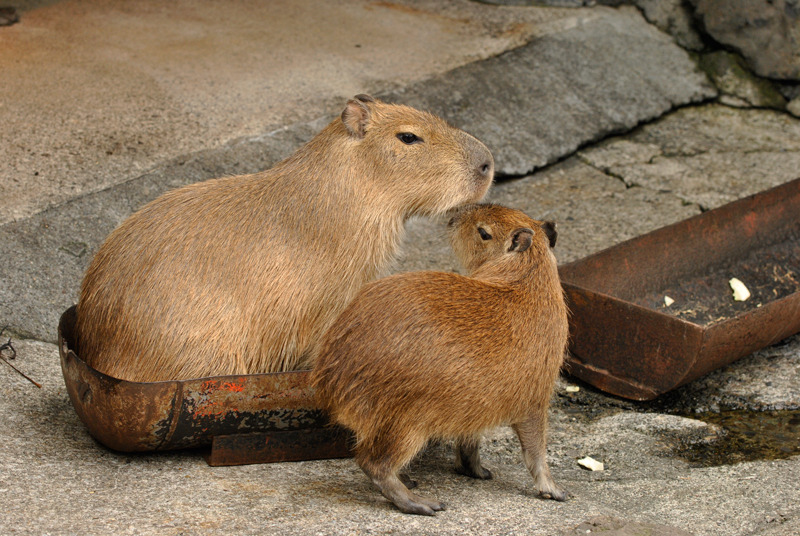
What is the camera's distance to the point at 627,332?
3.76 meters

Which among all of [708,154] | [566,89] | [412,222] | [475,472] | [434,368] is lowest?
[475,472]

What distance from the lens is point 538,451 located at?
2.98 meters

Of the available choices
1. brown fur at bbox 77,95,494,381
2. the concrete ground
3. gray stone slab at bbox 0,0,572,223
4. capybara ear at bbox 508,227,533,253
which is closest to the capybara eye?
brown fur at bbox 77,95,494,381

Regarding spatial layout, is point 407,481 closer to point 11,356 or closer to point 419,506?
point 419,506

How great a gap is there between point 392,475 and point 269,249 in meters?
0.85

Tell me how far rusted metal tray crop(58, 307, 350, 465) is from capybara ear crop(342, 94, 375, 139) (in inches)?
33.9

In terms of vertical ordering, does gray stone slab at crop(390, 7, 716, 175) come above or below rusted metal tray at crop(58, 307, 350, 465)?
above

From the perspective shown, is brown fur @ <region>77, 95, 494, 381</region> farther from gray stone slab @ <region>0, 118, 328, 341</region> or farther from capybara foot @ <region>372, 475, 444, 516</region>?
gray stone slab @ <region>0, 118, 328, 341</region>

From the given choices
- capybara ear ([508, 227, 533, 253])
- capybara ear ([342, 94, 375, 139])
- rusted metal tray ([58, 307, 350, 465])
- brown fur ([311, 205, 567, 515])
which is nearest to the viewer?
brown fur ([311, 205, 567, 515])

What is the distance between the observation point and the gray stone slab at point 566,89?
558 centimetres

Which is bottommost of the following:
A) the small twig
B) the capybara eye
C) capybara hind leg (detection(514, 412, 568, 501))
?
the small twig

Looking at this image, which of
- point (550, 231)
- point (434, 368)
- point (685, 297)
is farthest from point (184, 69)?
point (434, 368)

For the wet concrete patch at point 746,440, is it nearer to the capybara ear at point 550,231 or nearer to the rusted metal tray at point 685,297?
the rusted metal tray at point 685,297

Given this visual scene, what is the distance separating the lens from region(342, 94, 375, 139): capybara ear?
319 cm
